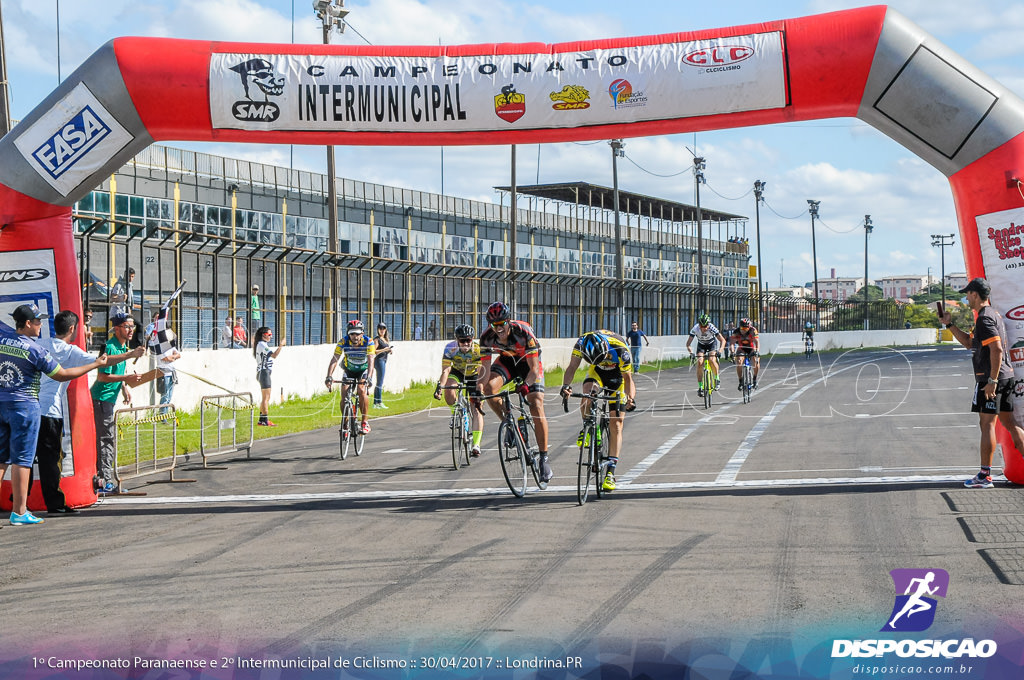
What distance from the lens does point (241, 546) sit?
7918 millimetres

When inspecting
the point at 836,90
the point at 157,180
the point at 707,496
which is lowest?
the point at 707,496

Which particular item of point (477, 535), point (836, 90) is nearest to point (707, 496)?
point (477, 535)

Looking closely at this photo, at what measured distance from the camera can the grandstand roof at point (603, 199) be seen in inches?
2516

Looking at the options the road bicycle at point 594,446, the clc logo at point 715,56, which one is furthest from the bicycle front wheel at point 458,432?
the clc logo at point 715,56

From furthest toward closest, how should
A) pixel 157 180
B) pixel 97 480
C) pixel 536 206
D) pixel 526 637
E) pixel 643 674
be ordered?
pixel 536 206 → pixel 157 180 → pixel 97 480 → pixel 526 637 → pixel 643 674

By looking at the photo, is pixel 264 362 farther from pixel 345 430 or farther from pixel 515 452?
pixel 515 452

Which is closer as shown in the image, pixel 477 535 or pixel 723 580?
pixel 723 580

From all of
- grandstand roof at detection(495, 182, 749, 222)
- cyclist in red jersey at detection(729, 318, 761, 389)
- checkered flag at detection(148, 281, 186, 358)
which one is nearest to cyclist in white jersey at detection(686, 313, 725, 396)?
cyclist in red jersey at detection(729, 318, 761, 389)

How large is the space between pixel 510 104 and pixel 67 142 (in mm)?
4322

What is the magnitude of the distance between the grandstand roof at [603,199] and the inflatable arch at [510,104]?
48.6m

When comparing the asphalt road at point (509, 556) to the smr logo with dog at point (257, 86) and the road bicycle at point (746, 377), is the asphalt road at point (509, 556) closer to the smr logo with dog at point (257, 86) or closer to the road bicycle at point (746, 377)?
the smr logo with dog at point (257, 86)

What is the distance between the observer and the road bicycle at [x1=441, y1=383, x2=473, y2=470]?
12664 millimetres

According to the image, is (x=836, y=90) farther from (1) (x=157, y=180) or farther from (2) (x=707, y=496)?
(1) (x=157, y=180)

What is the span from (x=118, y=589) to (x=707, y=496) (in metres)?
5.43
